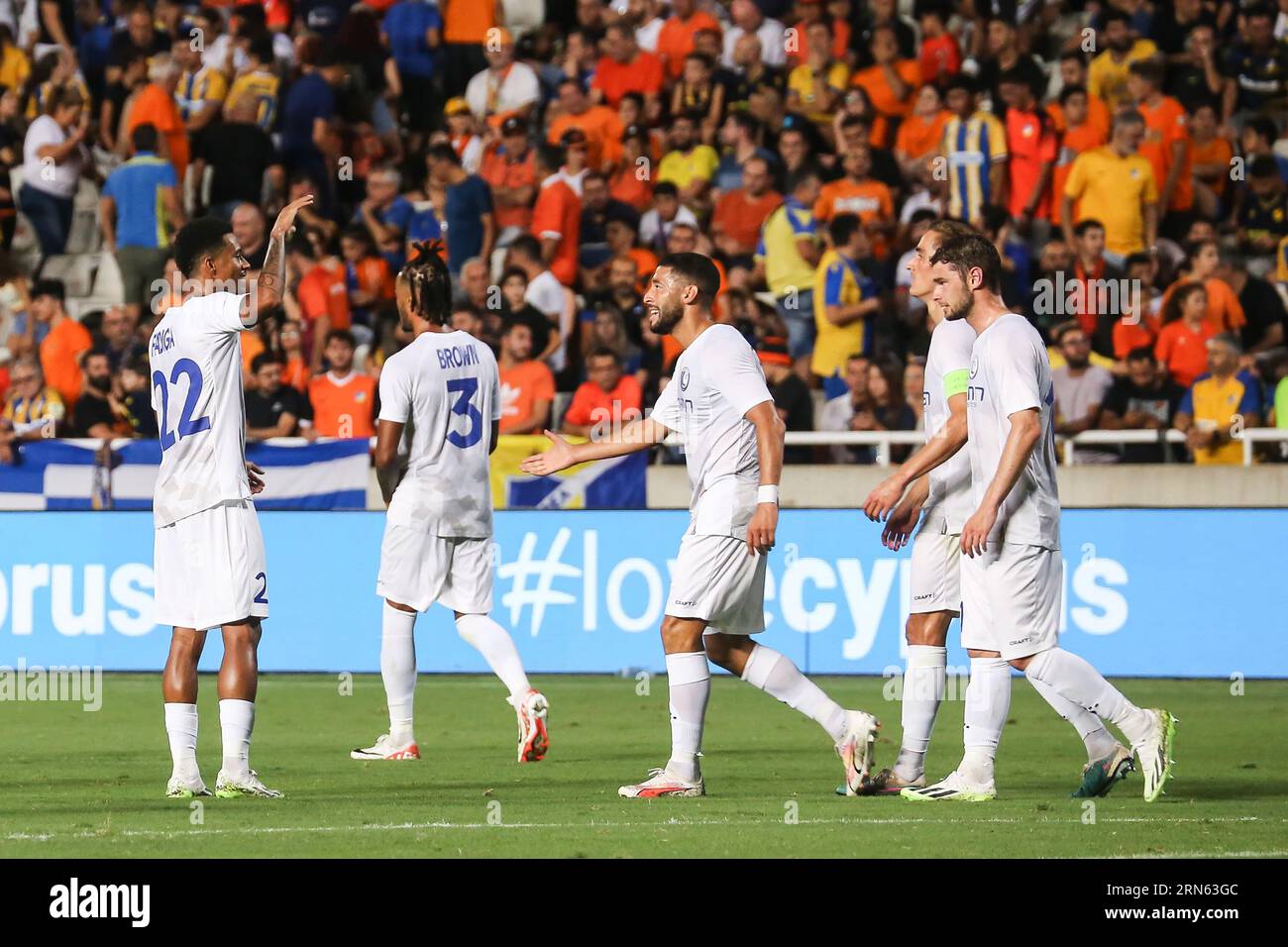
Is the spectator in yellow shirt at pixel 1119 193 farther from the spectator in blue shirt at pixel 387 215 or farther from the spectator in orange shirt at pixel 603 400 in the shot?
the spectator in blue shirt at pixel 387 215

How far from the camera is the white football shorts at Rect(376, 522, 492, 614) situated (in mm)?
10742

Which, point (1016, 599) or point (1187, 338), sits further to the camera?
point (1187, 338)

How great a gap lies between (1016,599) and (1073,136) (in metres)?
11.3

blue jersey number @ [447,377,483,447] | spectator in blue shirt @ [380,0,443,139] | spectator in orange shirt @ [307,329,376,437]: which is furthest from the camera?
spectator in blue shirt @ [380,0,443,139]

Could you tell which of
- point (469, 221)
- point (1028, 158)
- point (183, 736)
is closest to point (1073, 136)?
point (1028, 158)

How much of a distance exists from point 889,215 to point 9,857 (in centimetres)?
1264

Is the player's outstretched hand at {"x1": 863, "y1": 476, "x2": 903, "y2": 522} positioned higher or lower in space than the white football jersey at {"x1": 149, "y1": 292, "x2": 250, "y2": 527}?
lower

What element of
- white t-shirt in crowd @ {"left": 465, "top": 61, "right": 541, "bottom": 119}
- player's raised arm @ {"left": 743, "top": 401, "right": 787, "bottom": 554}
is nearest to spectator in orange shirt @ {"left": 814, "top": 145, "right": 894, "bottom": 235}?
white t-shirt in crowd @ {"left": 465, "top": 61, "right": 541, "bottom": 119}

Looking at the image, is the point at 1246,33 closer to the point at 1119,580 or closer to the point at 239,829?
the point at 1119,580

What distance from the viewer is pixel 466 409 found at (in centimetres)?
1068

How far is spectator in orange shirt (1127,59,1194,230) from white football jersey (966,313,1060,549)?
10.6 metres

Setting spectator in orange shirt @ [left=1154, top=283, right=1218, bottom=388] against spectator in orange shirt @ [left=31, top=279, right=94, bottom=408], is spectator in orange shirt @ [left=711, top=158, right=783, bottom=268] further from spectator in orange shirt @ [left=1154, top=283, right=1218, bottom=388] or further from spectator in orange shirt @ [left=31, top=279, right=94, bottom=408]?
spectator in orange shirt @ [left=31, top=279, right=94, bottom=408]

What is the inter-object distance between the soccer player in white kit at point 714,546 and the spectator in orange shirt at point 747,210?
9.74 metres

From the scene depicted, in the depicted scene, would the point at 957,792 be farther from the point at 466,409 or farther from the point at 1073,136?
the point at 1073,136
